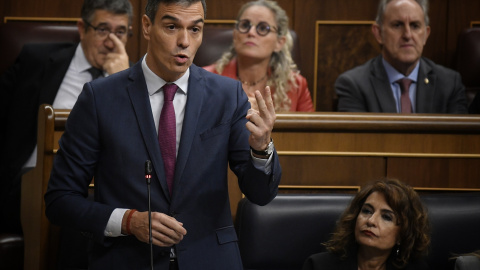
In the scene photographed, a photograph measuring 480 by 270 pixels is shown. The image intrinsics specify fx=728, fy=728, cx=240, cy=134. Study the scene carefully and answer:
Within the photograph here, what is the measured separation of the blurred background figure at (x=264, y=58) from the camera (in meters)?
1.86

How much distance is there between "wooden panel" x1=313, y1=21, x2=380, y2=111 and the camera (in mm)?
2236

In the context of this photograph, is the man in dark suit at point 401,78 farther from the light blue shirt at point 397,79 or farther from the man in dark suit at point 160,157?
the man in dark suit at point 160,157

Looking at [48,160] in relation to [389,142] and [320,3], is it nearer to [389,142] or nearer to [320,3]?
[389,142]

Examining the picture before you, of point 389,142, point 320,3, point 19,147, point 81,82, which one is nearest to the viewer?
point 389,142

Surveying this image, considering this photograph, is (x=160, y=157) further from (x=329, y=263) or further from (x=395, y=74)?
(x=395, y=74)

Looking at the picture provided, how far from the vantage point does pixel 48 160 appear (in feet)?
4.30

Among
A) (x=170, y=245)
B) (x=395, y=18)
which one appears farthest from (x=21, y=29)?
(x=170, y=245)

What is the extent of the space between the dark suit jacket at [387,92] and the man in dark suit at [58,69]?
55cm

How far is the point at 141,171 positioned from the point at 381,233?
532mm

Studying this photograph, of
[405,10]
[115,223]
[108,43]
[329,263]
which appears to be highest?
[405,10]

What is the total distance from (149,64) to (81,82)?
86 centimetres

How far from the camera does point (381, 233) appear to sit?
128 cm

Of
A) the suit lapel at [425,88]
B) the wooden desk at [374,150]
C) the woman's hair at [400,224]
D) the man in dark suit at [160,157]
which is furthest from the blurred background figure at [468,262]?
the suit lapel at [425,88]

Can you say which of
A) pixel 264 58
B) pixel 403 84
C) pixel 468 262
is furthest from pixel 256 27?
pixel 468 262
